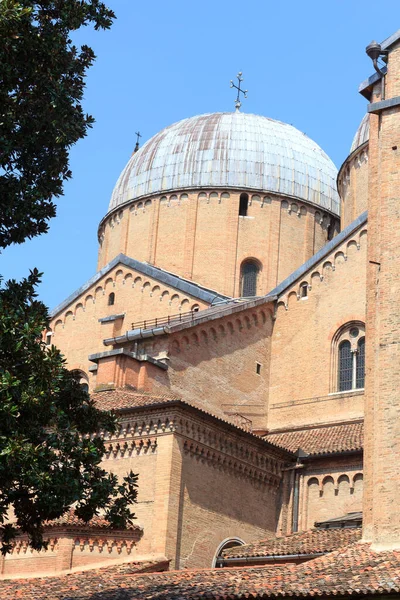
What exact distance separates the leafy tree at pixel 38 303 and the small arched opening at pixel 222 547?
9325 millimetres

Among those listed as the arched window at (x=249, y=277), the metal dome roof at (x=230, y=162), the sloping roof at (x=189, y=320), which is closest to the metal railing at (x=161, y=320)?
the sloping roof at (x=189, y=320)

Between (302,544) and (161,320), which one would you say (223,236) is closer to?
(161,320)

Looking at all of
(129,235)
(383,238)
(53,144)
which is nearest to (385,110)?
(383,238)

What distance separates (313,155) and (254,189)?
10.6 ft

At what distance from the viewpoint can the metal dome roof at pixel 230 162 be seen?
106ft

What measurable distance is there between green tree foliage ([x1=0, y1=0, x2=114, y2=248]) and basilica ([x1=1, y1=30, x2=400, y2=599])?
6562mm

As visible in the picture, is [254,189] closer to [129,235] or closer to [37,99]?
[129,235]

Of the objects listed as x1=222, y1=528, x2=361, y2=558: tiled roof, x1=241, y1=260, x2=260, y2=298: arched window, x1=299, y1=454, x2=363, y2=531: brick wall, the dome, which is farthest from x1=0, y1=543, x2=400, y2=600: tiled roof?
the dome

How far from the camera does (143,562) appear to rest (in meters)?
20.1

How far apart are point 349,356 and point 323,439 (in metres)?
2.26

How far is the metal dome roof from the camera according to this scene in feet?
106

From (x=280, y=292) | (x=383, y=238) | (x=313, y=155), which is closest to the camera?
(x=383, y=238)

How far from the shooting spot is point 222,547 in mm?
21828

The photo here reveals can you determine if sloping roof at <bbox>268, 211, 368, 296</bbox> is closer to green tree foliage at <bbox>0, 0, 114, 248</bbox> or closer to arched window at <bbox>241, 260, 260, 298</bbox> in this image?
arched window at <bbox>241, 260, 260, 298</bbox>
